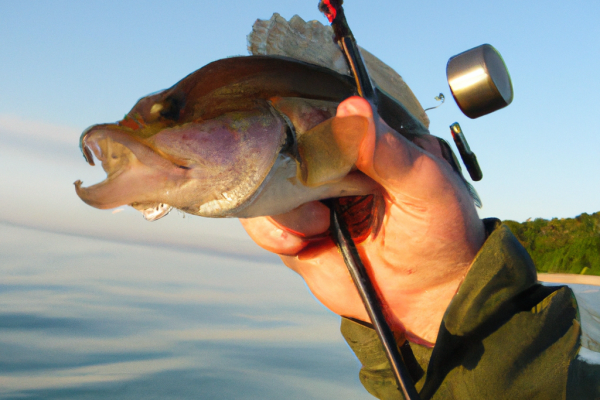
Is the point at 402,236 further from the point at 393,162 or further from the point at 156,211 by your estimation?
the point at 156,211

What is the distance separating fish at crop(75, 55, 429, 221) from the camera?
23.8 inches

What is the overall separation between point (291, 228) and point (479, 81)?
415 mm

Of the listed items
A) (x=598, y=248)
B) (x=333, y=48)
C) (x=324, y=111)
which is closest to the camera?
(x=324, y=111)

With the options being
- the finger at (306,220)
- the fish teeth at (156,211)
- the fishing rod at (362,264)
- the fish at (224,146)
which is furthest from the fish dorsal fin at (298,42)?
the fish teeth at (156,211)

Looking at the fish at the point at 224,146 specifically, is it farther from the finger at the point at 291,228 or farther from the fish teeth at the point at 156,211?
the finger at the point at 291,228

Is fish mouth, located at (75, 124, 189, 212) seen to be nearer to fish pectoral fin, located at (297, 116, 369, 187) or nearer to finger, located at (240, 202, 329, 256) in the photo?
fish pectoral fin, located at (297, 116, 369, 187)

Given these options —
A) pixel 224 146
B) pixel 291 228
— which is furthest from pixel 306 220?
pixel 224 146

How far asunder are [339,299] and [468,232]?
0.30 m

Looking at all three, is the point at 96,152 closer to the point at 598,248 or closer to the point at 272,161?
the point at 272,161

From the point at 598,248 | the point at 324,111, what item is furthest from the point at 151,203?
the point at 598,248

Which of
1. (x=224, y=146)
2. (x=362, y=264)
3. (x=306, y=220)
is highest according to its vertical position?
(x=224, y=146)

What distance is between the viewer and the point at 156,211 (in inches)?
26.2

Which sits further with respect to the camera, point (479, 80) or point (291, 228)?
point (291, 228)

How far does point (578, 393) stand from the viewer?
79 cm
